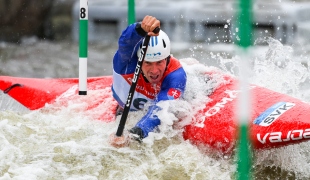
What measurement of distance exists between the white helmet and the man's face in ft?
0.12

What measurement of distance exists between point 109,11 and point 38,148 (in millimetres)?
9252

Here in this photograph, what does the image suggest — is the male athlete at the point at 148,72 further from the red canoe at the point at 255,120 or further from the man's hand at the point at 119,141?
the red canoe at the point at 255,120

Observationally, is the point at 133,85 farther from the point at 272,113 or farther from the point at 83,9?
the point at 83,9

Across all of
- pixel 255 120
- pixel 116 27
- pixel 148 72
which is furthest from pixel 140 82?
pixel 116 27

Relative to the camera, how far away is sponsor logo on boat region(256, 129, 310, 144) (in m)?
4.54

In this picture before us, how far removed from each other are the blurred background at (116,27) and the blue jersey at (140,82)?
6.02 meters

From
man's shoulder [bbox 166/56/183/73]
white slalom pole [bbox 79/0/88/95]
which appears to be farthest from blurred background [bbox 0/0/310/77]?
man's shoulder [bbox 166/56/183/73]

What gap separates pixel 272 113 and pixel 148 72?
3.19ft

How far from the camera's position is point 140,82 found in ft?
17.2

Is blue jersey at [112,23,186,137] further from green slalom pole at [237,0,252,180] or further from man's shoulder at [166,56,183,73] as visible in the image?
green slalom pole at [237,0,252,180]

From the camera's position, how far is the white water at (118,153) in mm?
4434

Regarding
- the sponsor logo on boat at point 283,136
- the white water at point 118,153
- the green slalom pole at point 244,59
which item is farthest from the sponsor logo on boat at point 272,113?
the green slalom pole at point 244,59

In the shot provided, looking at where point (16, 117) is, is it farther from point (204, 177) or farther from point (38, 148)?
point (204, 177)

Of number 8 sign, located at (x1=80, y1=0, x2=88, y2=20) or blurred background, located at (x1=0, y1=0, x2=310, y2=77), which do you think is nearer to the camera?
number 8 sign, located at (x1=80, y1=0, x2=88, y2=20)
